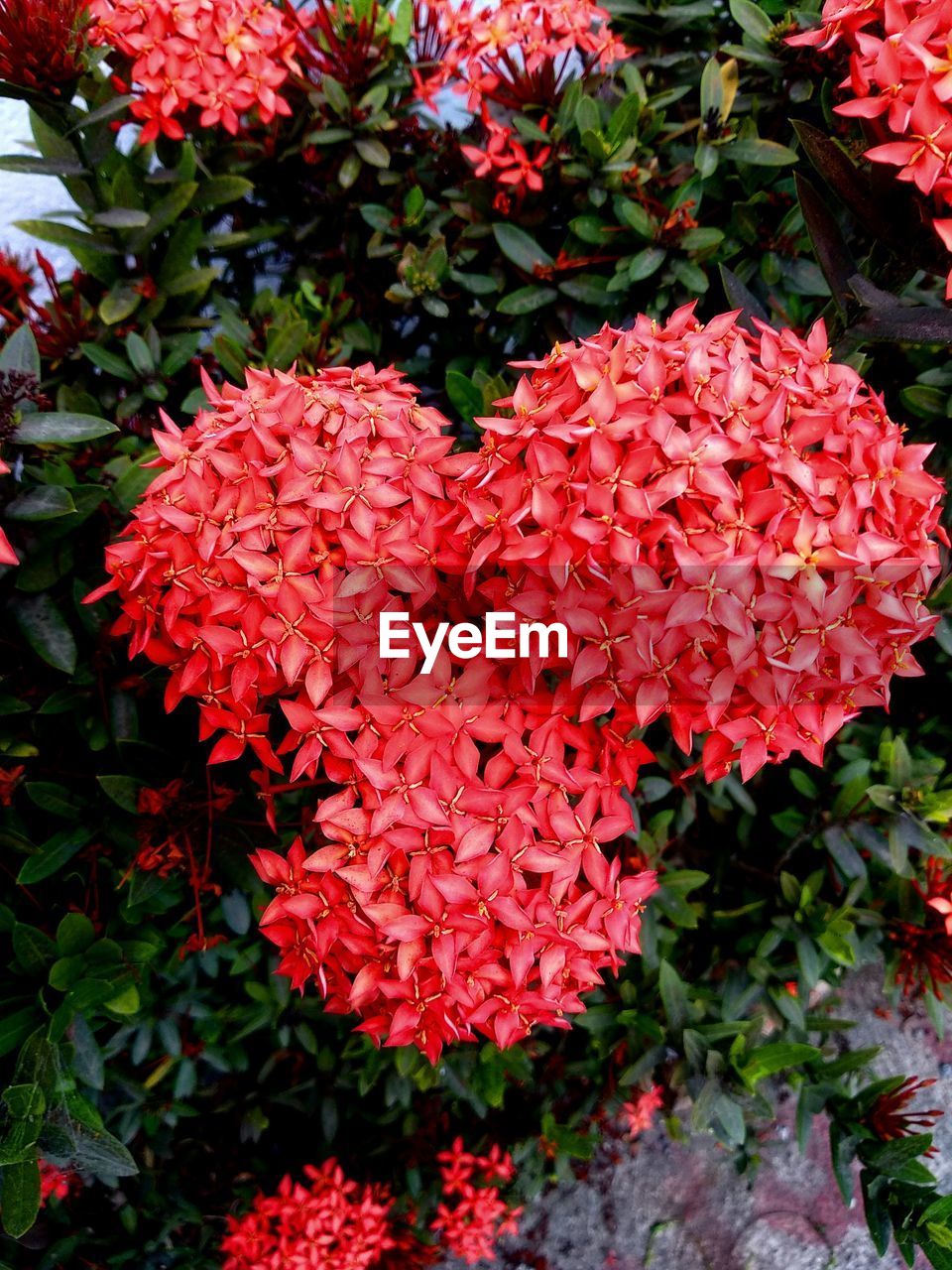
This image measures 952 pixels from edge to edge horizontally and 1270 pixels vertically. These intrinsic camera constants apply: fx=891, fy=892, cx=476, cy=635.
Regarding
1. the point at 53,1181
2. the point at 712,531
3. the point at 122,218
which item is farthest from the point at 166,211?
the point at 53,1181

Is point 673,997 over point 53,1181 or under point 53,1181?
over

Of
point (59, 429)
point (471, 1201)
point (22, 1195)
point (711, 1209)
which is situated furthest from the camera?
point (711, 1209)

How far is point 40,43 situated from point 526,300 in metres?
0.89

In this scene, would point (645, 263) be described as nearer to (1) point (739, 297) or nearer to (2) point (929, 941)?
(1) point (739, 297)

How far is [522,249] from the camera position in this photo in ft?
5.73

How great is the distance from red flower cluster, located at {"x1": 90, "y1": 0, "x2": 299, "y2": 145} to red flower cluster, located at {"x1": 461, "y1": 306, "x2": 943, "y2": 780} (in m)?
0.98

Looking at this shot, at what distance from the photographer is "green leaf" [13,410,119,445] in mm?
1304

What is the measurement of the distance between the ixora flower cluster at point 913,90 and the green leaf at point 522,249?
683 millimetres

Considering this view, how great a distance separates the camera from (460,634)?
115cm

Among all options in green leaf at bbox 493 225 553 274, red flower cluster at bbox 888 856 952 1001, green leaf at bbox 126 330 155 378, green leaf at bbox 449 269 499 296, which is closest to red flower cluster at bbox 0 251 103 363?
green leaf at bbox 126 330 155 378

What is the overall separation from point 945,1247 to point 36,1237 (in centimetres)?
168

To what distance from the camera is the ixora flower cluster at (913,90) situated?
3.54 ft

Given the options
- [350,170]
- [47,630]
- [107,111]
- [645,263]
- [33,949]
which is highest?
[107,111]

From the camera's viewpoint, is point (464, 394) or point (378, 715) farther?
point (464, 394)
